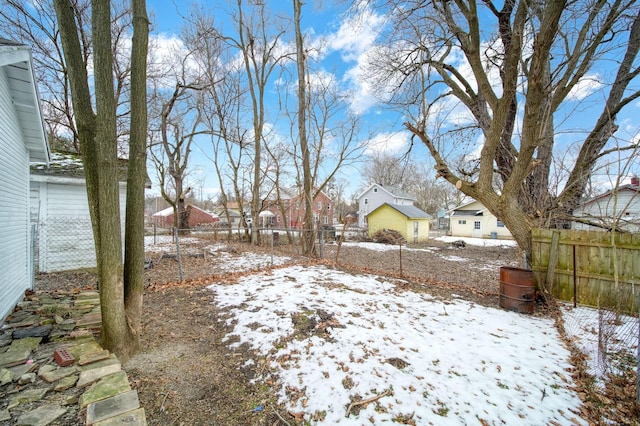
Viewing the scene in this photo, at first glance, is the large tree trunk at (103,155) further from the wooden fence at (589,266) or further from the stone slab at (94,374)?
the wooden fence at (589,266)

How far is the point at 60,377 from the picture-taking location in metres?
2.43

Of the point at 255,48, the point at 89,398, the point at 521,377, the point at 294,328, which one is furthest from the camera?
the point at 255,48

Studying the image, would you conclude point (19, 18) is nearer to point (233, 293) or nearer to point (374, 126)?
point (233, 293)

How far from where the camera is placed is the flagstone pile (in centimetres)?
201

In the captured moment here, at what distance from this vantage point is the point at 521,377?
297cm

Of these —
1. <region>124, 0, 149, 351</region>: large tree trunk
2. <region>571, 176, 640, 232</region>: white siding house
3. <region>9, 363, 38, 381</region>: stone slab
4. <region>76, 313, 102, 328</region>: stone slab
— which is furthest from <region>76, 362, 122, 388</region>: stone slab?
<region>571, 176, 640, 232</region>: white siding house

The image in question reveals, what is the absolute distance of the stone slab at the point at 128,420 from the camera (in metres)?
1.94

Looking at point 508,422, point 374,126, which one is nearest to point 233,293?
point 508,422

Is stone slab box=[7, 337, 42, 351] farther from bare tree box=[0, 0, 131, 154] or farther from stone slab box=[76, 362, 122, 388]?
bare tree box=[0, 0, 131, 154]

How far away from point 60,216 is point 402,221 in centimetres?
2000

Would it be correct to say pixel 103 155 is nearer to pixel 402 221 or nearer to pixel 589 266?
pixel 589 266

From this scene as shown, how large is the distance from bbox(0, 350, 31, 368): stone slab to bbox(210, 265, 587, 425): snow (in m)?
1.97

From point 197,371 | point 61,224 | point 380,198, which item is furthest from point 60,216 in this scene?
point 380,198

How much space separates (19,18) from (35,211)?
8120 millimetres
